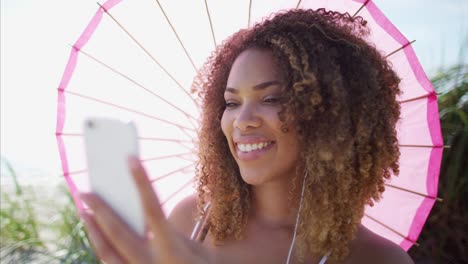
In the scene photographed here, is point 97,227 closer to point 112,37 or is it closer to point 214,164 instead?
point 214,164

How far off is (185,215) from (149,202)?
127 centimetres

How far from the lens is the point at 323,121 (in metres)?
1.90

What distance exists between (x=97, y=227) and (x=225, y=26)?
1.24 meters

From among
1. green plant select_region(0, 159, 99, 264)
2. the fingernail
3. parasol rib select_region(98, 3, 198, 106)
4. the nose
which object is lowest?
green plant select_region(0, 159, 99, 264)

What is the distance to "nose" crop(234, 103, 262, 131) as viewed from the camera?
72.0 inches

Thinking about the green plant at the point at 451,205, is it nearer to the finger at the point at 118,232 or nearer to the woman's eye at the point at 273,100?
the woman's eye at the point at 273,100

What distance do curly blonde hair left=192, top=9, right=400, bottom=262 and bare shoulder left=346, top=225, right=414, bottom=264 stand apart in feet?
0.31

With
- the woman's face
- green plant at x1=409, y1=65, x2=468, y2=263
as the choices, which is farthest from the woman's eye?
green plant at x1=409, y1=65, x2=468, y2=263

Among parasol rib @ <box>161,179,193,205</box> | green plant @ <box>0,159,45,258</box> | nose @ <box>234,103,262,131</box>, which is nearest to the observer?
nose @ <box>234,103,262,131</box>

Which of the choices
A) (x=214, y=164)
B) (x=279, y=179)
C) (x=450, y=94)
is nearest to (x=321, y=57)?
(x=279, y=179)

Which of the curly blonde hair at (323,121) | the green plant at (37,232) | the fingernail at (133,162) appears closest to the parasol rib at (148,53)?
the curly blonde hair at (323,121)

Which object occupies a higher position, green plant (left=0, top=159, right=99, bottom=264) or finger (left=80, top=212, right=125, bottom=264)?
finger (left=80, top=212, right=125, bottom=264)

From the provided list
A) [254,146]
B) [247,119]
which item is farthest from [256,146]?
[247,119]

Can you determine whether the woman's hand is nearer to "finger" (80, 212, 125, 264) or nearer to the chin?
"finger" (80, 212, 125, 264)
